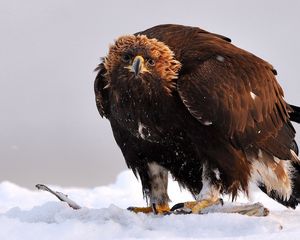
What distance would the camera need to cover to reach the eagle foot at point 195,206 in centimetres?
798

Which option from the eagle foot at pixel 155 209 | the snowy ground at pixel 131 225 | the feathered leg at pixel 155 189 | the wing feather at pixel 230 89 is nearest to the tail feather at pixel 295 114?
the wing feather at pixel 230 89

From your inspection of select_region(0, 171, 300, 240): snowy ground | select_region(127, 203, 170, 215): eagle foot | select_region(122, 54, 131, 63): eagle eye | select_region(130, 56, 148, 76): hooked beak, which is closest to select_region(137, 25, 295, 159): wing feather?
select_region(130, 56, 148, 76): hooked beak

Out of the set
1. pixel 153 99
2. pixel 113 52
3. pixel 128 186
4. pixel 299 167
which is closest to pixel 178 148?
pixel 153 99

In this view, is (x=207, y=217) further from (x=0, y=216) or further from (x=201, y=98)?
(x=0, y=216)

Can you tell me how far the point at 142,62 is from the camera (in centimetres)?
798

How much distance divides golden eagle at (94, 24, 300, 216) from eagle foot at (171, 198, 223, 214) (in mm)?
12

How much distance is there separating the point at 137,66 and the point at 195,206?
4.83ft

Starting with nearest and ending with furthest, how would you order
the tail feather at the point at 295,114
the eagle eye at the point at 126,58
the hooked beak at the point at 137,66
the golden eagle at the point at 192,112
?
1. the hooked beak at the point at 137,66
2. the golden eagle at the point at 192,112
3. the eagle eye at the point at 126,58
4. the tail feather at the point at 295,114

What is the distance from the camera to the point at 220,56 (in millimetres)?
8328

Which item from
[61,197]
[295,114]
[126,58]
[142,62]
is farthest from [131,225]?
[295,114]

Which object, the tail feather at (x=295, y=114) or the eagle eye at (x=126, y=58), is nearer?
the eagle eye at (x=126, y=58)

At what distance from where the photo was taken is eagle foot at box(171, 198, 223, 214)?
7984 millimetres

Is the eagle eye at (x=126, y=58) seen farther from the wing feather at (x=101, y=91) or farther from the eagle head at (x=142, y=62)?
the wing feather at (x=101, y=91)

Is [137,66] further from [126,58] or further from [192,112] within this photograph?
[192,112]
